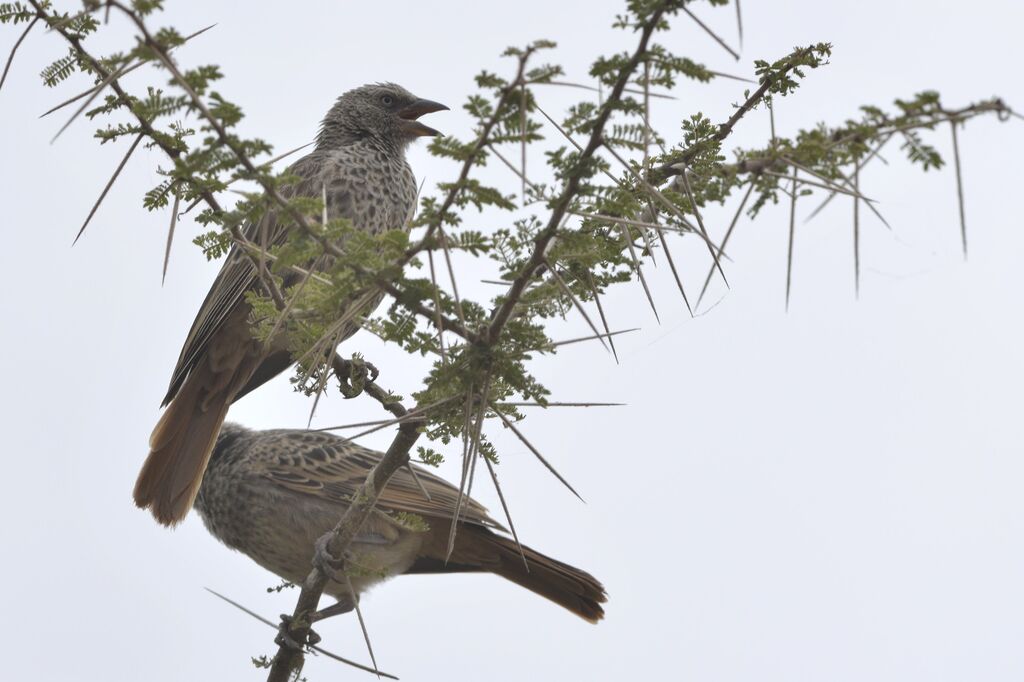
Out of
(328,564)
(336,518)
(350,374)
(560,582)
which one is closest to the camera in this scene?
(328,564)

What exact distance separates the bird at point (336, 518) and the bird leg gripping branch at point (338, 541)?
0.67m

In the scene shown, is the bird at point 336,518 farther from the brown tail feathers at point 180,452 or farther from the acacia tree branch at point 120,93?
the acacia tree branch at point 120,93

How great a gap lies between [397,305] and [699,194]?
101 centimetres

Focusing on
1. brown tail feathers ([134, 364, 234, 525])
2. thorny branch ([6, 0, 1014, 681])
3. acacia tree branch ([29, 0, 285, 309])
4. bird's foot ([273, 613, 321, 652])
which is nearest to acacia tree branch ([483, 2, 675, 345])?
thorny branch ([6, 0, 1014, 681])

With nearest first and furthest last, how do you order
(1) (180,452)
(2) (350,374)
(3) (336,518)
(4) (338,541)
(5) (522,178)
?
(5) (522,178)
(4) (338,541)
(2) (350,374)
(1) (180,452)
(3) (336,518)

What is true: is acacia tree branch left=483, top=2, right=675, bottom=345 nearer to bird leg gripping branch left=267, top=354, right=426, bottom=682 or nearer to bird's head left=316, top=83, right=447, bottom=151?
bird leg gripping branch left=267, top=354, right=426, bottom=682

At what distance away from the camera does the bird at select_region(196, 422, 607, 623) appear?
18.6 ft

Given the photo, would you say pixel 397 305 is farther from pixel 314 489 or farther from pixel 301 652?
pixel 314 489

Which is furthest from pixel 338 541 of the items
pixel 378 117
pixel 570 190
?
pixel 378 117

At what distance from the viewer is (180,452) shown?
5.87 meters

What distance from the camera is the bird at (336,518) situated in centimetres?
568

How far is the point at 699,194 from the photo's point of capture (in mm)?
3127

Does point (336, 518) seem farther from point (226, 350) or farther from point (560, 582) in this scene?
Result: point (560, 582)

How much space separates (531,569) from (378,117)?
288 centimetres
